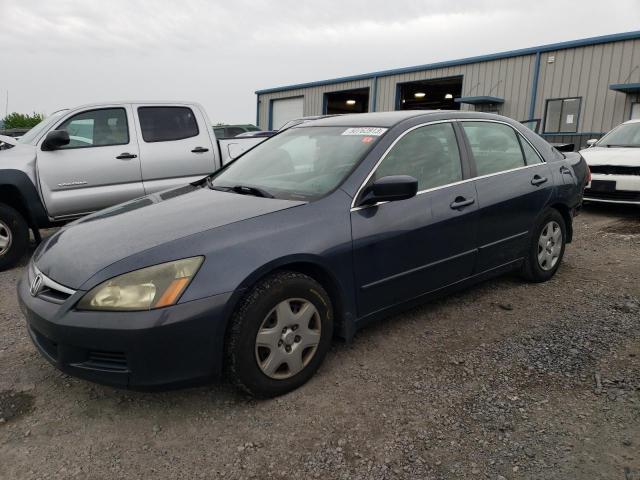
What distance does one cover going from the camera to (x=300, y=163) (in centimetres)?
344

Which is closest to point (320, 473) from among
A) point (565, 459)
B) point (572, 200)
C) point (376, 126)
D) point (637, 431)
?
point (565, 459)

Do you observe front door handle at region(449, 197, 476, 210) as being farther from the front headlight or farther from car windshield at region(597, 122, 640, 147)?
car windshield at region(597, 122, 640, 147)

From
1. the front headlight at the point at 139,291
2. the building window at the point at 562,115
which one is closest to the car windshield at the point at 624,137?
the building window at the point at 562,115

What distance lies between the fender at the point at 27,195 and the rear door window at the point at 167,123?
4.46 ft

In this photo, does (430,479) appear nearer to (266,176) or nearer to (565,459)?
(565,459)

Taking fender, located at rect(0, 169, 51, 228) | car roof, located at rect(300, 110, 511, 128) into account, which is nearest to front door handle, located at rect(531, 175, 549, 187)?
car roof, located at rect(300, 110, 511, 128)

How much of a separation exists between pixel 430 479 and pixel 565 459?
0.62m

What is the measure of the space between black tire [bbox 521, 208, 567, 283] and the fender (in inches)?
189

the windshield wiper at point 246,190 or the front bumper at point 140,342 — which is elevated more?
the windshield wiper at point 246,190

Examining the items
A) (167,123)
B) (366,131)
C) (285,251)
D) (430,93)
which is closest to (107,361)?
(285,251)

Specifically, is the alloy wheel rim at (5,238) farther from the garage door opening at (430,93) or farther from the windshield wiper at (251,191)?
the garage door opening at (430,93)

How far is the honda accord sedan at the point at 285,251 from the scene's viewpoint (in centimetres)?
229

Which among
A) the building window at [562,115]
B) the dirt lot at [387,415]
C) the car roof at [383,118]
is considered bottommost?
the dirt lot at [387,415]

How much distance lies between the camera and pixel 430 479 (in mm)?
2076
